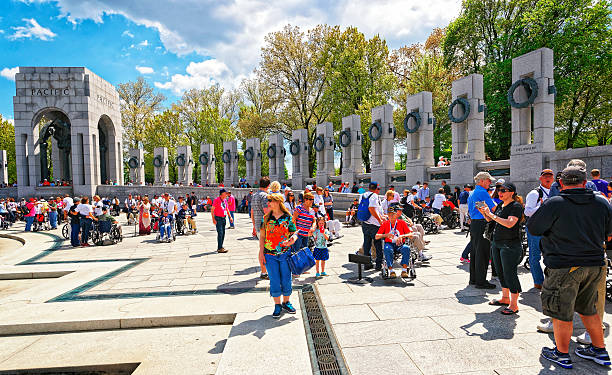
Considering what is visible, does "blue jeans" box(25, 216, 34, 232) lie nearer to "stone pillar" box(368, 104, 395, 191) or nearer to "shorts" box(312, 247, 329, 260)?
"shorts" box(312, 247, 329, 260)

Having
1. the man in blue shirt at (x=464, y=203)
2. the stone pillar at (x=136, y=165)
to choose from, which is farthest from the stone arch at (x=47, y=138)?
the man in blue shirt at (x=464, y=203)

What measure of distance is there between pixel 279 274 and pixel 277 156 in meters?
Answer: 26.6

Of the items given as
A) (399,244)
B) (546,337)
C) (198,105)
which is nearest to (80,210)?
(399,244)

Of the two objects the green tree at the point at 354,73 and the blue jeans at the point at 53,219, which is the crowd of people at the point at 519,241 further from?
the green tree at the point at 354,73

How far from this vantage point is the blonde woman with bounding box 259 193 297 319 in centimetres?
509

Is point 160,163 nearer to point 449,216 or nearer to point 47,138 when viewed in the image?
point 47,138

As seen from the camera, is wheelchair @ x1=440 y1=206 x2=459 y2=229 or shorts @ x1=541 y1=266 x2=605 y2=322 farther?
wheelchair @ x1=440 y1=206 x2=459 y2=229

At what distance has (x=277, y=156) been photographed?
1235 inches

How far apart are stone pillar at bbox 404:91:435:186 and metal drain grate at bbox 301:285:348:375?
50.8 feet

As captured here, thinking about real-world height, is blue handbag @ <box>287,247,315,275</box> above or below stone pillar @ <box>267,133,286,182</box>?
below

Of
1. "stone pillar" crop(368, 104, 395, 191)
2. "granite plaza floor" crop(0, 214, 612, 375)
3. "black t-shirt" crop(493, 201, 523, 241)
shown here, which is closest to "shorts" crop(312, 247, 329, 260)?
"granite plaza floor" crop(0, 214, 612, 375)

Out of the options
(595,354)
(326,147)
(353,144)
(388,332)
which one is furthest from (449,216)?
(326,147)

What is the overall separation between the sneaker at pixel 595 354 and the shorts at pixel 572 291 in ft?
1.35

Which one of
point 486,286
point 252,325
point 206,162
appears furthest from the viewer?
point 206,162
